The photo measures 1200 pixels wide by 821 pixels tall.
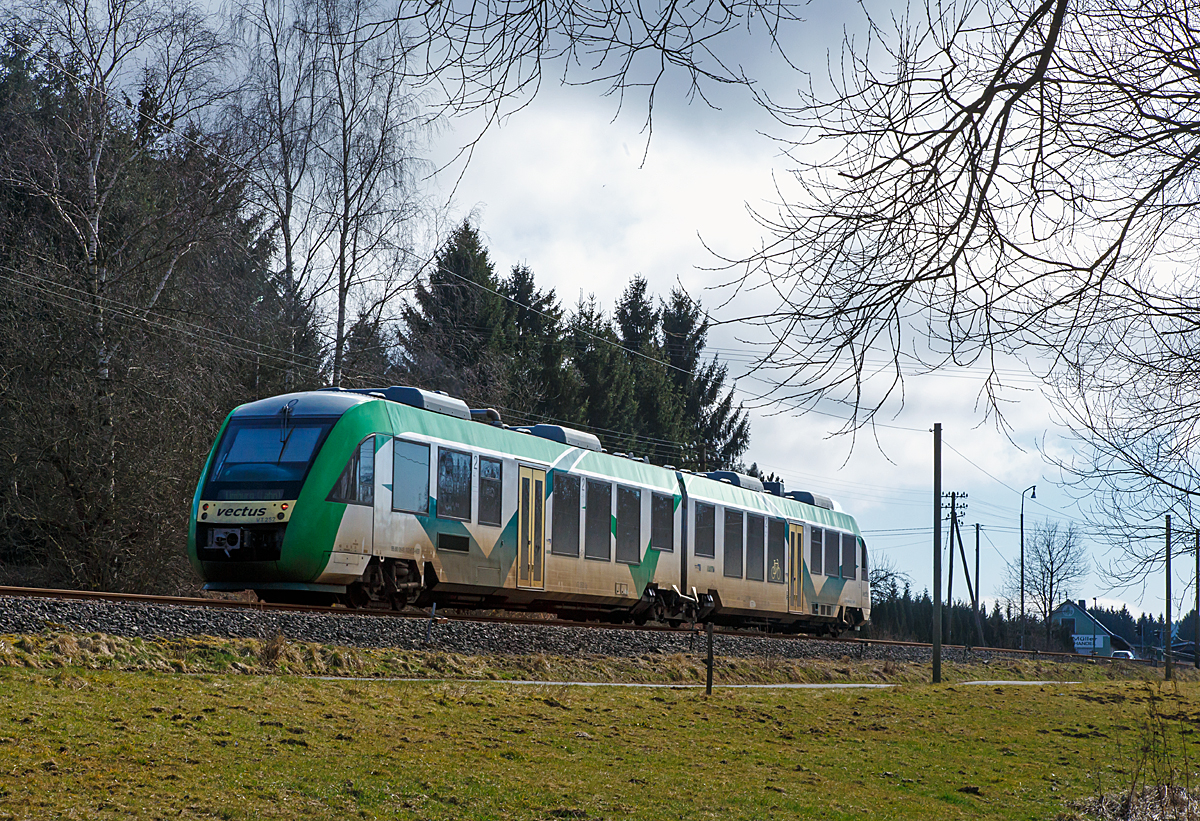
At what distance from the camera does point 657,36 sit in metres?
5.37

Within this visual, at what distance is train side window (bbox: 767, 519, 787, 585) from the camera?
26.7 metres

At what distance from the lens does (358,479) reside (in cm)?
1617

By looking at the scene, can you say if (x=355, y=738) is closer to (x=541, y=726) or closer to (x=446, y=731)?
(x=446, y=731)

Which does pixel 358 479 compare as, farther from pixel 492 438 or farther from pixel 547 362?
pixel 547 362

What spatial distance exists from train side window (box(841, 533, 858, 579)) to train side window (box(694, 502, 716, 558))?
25.2 feet

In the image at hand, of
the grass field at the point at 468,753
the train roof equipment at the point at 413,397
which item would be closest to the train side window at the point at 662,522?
the train roof equipment at the point at 413,397

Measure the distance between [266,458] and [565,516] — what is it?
5.41 meters

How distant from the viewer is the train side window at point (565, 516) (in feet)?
65.1

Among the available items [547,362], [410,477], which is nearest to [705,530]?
[410,477]

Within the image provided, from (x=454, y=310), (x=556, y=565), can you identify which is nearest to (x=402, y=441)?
(x=556, y=565)

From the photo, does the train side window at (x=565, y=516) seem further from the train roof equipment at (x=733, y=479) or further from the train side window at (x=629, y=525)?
the train roof equipment at (x=733, y=479)

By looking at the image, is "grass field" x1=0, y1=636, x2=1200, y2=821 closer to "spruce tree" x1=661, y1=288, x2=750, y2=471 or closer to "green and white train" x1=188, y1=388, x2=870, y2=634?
"green and white train" x1=188, y1=388, x2=870, y2=634

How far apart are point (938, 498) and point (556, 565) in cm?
1170

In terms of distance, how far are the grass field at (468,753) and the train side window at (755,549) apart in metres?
9.64
